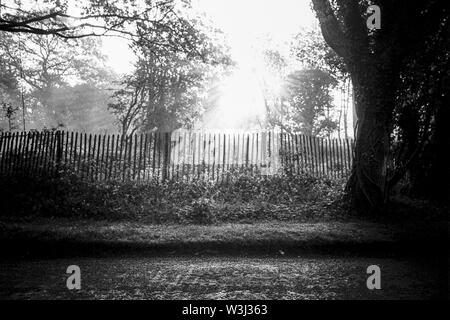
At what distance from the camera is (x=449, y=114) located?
8.59 meters

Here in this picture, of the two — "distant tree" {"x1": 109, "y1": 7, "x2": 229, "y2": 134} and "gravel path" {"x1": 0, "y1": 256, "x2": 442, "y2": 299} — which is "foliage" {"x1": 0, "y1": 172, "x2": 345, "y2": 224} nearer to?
"gravel path" {"x1": 0, "y1": 256, "x2": 442, "y2": 299}

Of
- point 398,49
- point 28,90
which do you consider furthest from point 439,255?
point 28,90

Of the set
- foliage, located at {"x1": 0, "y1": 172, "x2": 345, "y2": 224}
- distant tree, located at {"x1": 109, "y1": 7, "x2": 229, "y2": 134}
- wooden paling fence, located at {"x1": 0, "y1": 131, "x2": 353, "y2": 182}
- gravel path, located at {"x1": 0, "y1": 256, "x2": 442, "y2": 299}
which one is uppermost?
distant tree, located at {"x1": 109, "y1": 7, "x2": 229, "y2": 134}

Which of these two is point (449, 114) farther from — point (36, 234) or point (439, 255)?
point (36, 234)

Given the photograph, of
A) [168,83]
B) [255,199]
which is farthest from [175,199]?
[168,83]

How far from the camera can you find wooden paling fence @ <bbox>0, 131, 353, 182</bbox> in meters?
10.2

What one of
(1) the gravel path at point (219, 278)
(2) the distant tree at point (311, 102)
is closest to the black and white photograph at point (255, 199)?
(1) the gravel path at point (219, 278)

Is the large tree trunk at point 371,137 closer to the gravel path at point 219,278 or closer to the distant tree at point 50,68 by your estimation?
the gravel path at point 219,278

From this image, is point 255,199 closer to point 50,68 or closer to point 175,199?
point 175,199

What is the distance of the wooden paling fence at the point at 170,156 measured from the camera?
10.2 meters

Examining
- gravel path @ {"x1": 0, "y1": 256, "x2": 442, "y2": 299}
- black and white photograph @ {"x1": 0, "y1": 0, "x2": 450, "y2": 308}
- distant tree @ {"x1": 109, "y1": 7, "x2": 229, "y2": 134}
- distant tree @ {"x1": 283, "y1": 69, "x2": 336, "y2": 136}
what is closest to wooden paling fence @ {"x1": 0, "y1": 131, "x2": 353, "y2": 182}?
black and white photograph @ {"x1": 0, "y1": 0, "x2": 450, "y2": 308}

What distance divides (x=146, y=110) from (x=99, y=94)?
42683 millimetres

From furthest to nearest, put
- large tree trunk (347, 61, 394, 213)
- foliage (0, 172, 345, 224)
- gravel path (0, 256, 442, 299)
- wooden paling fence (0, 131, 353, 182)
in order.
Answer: wooden paling fence (0, 131, 353, 182) < foliage (0, 172, 345, 224) < large tree trunk (347, 61, 394, 213) < gravel path (0, 256, 442, 299)

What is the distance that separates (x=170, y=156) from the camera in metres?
11.2
